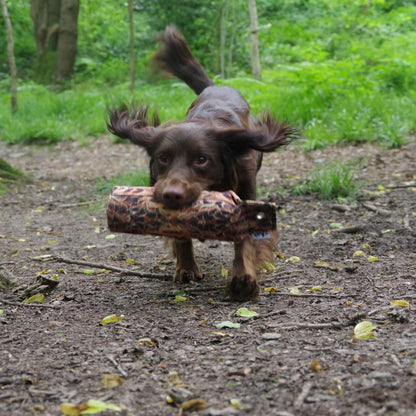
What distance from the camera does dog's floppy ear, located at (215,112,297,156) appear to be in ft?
11.5

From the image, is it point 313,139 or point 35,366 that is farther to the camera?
point 313,139

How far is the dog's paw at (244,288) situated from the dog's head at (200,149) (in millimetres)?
597

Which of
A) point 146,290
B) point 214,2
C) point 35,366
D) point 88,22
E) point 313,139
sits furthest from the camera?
point 88,22

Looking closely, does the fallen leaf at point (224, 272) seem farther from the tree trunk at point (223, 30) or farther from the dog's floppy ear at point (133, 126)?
the tree trunk at point (223, 30)

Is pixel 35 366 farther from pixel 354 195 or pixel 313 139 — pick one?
pixel 313 139

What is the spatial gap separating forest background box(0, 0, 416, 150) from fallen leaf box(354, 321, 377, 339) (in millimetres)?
3226

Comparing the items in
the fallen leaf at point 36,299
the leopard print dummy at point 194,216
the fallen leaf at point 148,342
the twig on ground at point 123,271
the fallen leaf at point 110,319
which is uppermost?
the leopard print dummy at point 194,216

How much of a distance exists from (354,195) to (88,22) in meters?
14.7

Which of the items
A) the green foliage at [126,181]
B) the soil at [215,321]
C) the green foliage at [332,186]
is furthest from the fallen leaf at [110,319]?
the green foliage at [332,186]

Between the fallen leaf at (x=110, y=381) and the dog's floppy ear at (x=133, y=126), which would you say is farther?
the dog's floppy ear at (x=133, y=126)

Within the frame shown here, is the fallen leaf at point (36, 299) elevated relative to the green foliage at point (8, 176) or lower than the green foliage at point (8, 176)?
elevated

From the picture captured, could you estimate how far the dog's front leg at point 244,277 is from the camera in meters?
3.35

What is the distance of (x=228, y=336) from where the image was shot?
107 inches

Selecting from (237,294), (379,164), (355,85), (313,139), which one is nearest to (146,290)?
(237,294)
